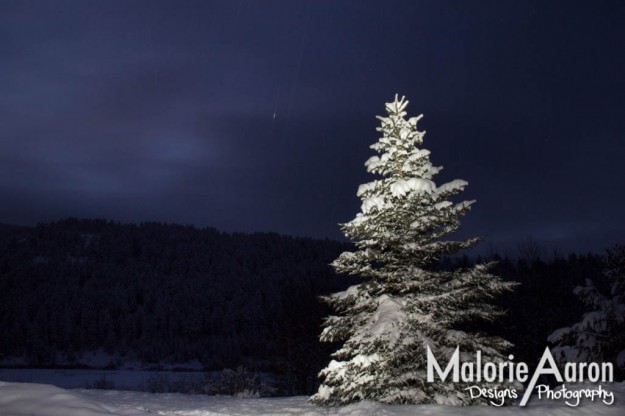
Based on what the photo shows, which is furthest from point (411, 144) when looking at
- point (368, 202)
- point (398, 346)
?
point (398, 346)

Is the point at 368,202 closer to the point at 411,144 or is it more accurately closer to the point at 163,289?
the point at 411,144

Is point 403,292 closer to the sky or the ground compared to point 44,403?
A: closer to the sky

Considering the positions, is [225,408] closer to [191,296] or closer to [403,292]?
[403,292]

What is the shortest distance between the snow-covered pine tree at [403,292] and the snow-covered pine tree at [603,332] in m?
7.11

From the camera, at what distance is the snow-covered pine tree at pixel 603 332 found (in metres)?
16.6

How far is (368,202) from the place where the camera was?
11547 mm

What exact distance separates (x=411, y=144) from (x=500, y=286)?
3706 millimetres

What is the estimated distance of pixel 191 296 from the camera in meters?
135

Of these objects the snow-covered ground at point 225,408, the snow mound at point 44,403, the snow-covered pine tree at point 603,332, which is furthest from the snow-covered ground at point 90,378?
the snow mound at point 44,403

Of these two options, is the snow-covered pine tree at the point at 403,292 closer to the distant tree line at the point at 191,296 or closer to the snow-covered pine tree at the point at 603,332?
the snow-covered pine tree at the point at 603,332

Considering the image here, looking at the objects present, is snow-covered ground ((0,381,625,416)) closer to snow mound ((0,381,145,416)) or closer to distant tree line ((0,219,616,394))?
snow mound ((0,381,145,416))

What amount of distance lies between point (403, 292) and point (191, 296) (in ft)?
427

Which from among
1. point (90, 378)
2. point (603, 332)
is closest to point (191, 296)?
point (90, 378)

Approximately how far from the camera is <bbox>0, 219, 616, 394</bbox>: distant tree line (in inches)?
1791
